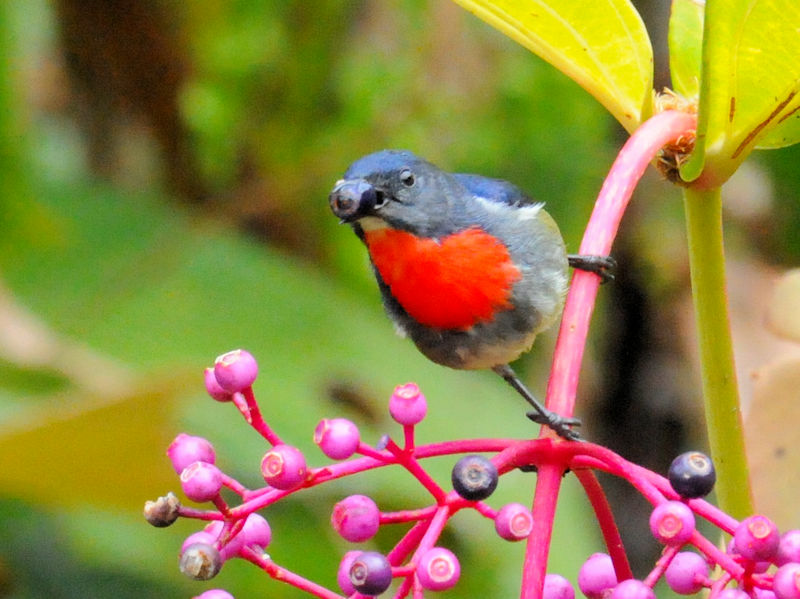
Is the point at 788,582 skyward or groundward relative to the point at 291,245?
groundward

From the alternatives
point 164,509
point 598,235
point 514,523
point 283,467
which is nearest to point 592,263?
point 598,235

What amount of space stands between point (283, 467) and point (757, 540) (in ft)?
1.50

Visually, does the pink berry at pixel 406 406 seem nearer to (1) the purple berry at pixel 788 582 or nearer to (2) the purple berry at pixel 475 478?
(2) the purple berry at pixel 475 478

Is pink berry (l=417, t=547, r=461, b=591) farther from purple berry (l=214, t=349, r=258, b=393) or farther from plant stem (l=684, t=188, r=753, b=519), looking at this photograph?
plant stem (l=684, t=188, r=753, b=519)

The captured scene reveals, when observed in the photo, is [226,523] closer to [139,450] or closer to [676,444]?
[139,450]

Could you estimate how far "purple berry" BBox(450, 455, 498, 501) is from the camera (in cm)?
109

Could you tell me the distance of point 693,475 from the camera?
3.59 ft

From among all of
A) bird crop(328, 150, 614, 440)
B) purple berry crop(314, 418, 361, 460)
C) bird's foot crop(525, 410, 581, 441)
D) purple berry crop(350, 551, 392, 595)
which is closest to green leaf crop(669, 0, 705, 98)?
bird crop(328, 150, 614, 440)

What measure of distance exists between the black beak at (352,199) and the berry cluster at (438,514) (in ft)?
0.92

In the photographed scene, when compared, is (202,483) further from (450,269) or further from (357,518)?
(450,269)

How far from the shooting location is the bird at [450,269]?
171 centimetres

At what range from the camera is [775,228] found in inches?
134

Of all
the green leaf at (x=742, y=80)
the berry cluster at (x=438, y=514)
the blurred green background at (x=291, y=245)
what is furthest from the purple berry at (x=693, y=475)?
the blurred green background at (x=291, y=245)

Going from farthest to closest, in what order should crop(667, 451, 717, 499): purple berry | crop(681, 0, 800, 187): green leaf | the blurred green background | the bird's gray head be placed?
the blurred green background
the bird's gray head
crop(681, 0, 800, 187): green leaf
crop(667, 451, 717, 499): purple berry
